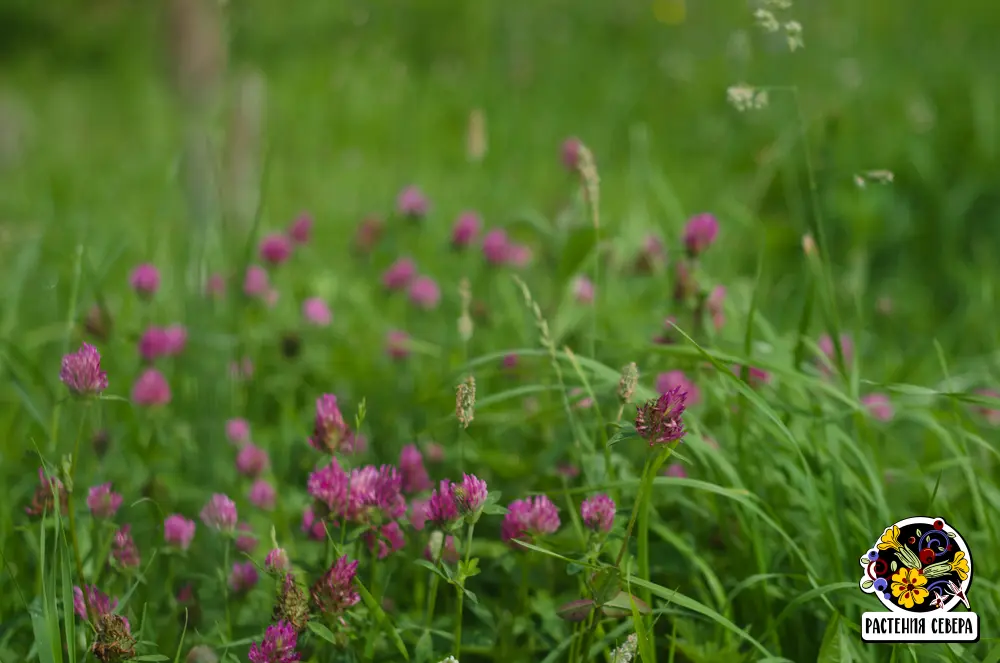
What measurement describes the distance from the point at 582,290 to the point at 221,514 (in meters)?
1.05

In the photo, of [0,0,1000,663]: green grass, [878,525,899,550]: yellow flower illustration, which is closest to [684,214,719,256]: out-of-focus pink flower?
[0,0,1000,663]: green grass

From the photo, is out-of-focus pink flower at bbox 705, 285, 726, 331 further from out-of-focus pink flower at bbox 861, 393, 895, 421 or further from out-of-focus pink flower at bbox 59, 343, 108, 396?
out-of-focus pink flower at bbox 59, 343, 108, 396

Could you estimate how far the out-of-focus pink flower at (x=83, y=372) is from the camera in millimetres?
1186

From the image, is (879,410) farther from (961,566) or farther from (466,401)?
(466,401)

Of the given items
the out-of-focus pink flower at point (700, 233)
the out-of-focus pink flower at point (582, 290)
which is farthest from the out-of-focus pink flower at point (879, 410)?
the out-of-focus pink flower at point (582, 290)

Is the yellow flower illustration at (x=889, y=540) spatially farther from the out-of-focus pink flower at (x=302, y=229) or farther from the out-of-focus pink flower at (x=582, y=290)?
the out-of-focus pink flower at (x=302, y=229)

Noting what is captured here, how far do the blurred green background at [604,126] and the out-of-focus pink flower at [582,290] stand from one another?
0.31 metres

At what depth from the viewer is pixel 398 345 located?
6.56ft

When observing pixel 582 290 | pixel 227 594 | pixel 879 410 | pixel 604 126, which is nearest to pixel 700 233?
pixel 582 290

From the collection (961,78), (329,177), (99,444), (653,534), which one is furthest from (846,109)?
(99,444)

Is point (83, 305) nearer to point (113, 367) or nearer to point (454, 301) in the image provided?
point (113, 367)

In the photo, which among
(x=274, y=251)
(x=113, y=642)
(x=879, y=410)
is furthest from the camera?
(x=274, y=251)

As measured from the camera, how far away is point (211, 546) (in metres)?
1.50

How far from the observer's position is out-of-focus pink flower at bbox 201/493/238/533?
1.28 m
